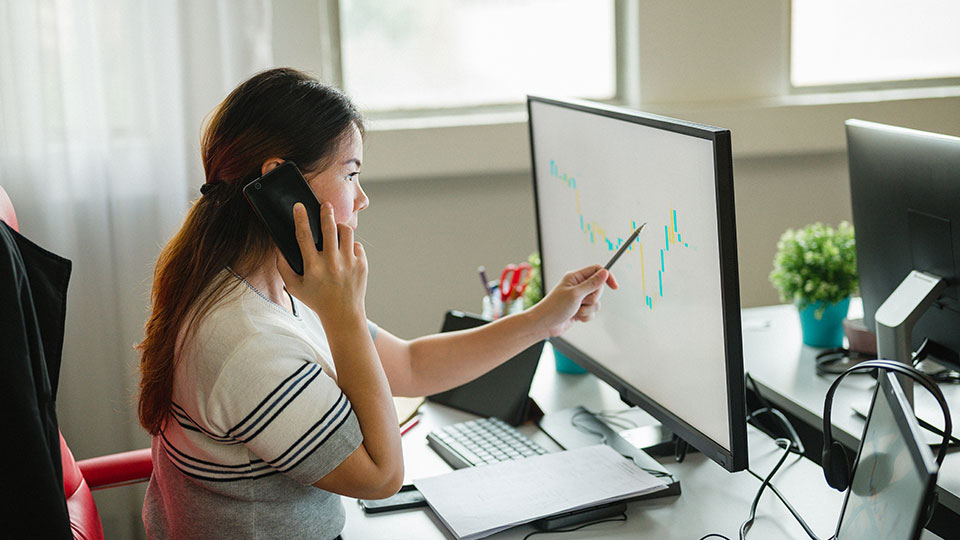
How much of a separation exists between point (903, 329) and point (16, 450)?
1.07 meters

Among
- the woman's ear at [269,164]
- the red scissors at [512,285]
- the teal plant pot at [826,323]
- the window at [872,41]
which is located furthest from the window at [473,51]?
the woman's ear at [269,164]

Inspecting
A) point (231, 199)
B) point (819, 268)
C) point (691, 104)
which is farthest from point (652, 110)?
point (231, 199)

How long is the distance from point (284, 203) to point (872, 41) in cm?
223

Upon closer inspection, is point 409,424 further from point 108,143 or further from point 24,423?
point 108,143

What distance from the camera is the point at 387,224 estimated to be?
249cm

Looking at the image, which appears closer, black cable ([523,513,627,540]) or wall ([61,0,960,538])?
black cable ([523,513,627,540])

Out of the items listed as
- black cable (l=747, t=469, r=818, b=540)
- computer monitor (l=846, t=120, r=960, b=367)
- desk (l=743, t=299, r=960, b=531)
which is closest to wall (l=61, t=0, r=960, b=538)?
desk (l=743, t=299, r=960, b=531)

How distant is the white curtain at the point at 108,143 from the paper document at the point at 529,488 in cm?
119

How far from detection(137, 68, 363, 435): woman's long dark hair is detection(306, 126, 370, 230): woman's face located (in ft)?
0.04

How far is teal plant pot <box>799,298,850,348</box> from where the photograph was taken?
1652mm

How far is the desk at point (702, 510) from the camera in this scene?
3.67 feet

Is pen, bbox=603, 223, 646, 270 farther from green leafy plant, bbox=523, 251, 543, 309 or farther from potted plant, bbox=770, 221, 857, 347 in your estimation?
potted plant, bbox=770, 221, 857, 347

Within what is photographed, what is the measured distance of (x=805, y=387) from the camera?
1.50 metres

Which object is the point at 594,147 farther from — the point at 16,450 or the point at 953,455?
the point at 16,450
